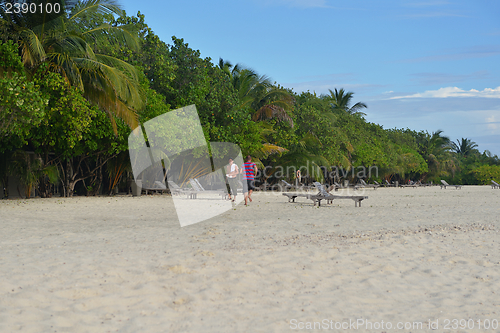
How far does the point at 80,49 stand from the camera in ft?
41.7

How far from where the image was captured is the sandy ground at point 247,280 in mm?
3207

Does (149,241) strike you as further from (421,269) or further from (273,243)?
(421,269)

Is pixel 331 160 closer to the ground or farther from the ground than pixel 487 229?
farther from the ground

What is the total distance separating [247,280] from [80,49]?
11.1 m

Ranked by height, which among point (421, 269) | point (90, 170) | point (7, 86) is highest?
point (7, 86)

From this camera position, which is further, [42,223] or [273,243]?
[42,223]

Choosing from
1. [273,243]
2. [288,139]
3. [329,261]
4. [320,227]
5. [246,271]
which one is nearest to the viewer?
[246,271]

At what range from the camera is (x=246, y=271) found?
177 inches

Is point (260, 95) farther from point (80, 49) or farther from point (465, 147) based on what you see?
point (465, 147)

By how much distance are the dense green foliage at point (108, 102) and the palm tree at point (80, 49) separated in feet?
0.11

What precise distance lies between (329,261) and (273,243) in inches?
50.9

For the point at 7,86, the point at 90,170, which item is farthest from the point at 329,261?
the point at 90,170

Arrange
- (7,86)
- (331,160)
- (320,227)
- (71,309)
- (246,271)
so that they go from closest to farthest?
(71,309) → (246,271) → (320,227) → (7,86) → (331,160)

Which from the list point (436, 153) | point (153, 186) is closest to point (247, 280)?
point (153, 186)
